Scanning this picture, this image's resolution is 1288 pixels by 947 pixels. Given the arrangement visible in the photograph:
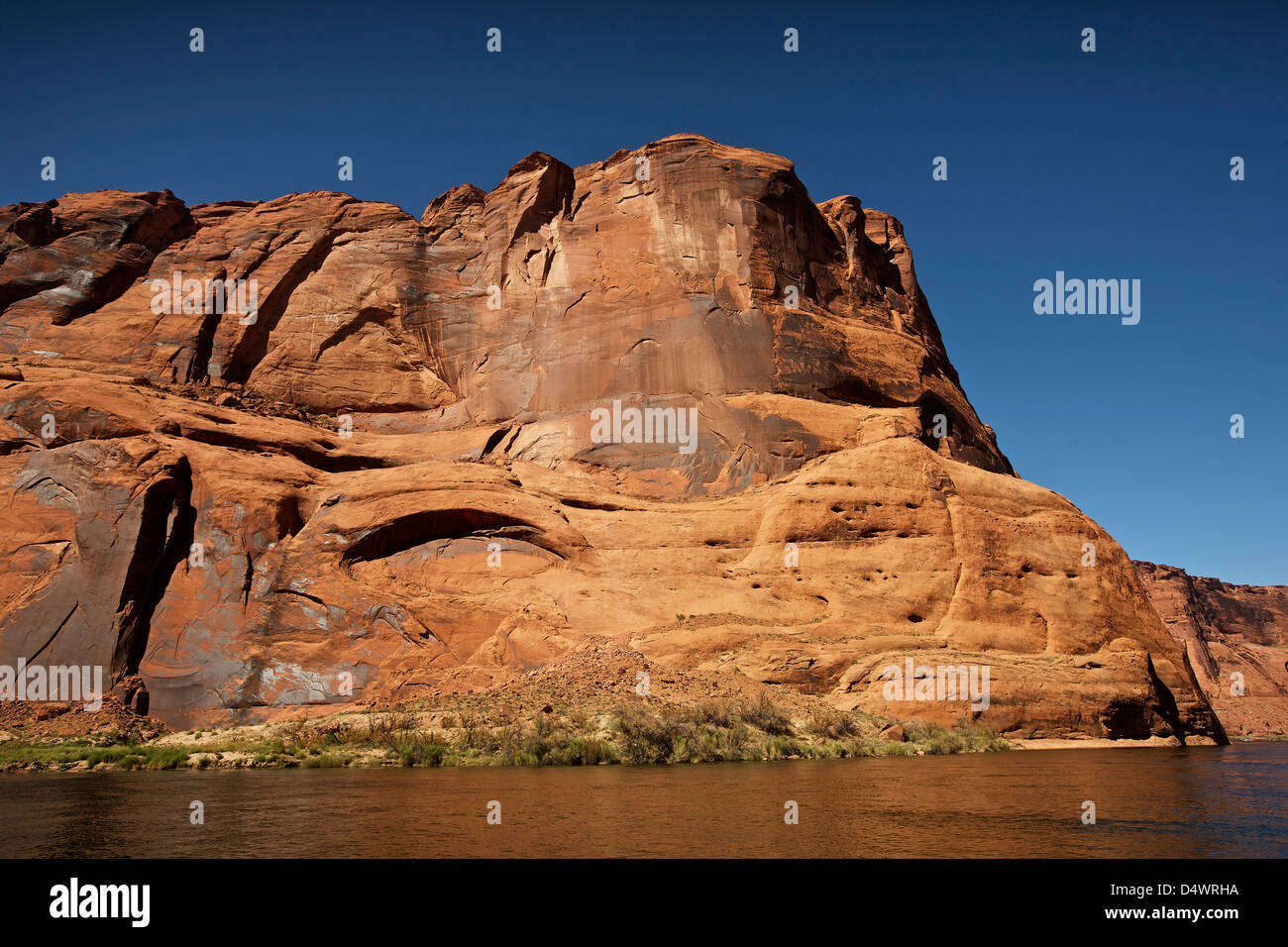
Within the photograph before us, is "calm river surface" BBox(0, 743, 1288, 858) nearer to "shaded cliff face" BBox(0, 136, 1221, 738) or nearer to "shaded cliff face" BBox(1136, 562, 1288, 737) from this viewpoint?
"shaded cliff face" BBox(0, 136, 1221, 738)

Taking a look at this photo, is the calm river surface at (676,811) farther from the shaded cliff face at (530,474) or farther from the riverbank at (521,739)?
the shaded cliff face at (530,474)

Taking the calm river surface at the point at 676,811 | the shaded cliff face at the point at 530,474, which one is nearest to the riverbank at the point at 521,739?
the calm river surface at the point at 676,811

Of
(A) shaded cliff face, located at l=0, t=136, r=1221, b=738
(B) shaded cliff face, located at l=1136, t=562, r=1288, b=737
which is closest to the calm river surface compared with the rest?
(A) shaded cliff face, located at l=0, t=136, r=1221, b=738

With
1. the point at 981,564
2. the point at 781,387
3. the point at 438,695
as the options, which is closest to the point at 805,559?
the point at 981,564

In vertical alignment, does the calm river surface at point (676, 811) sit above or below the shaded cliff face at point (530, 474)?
below

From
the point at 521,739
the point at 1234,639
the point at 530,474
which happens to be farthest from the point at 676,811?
the point at 1234,639

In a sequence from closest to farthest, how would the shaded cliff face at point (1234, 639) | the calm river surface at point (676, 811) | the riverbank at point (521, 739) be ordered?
the calm river surface at point (676, 811) → the riverbank at point (521, 739) → the shaded cliff face at point (1234, 639)
